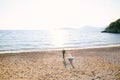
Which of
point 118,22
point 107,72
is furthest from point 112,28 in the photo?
point 107,72

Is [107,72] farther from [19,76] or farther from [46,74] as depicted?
[19,76]

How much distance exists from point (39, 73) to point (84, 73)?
3.52 metres

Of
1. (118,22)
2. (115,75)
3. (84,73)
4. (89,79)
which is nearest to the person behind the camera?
(89,79)

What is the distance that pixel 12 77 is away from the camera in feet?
39.3

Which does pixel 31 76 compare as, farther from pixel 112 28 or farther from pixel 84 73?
pixel 112 28

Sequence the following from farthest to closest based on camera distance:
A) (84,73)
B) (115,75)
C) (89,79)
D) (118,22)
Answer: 1. (118,22)
2. (84,73)
3. (115,75)
4. (89,79)

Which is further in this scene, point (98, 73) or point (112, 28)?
point (112, 28)

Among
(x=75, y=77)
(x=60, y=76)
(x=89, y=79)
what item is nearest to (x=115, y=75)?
(x=89, y=79)

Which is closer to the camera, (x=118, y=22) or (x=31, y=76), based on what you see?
(x=31, y=76)

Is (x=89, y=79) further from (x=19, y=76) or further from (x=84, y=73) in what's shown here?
(x=19, y=76)

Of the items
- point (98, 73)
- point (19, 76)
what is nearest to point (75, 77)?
point (98, 73)

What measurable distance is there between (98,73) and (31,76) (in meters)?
5.10

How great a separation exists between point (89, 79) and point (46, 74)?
3374 mm

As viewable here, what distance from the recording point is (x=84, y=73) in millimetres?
12781
